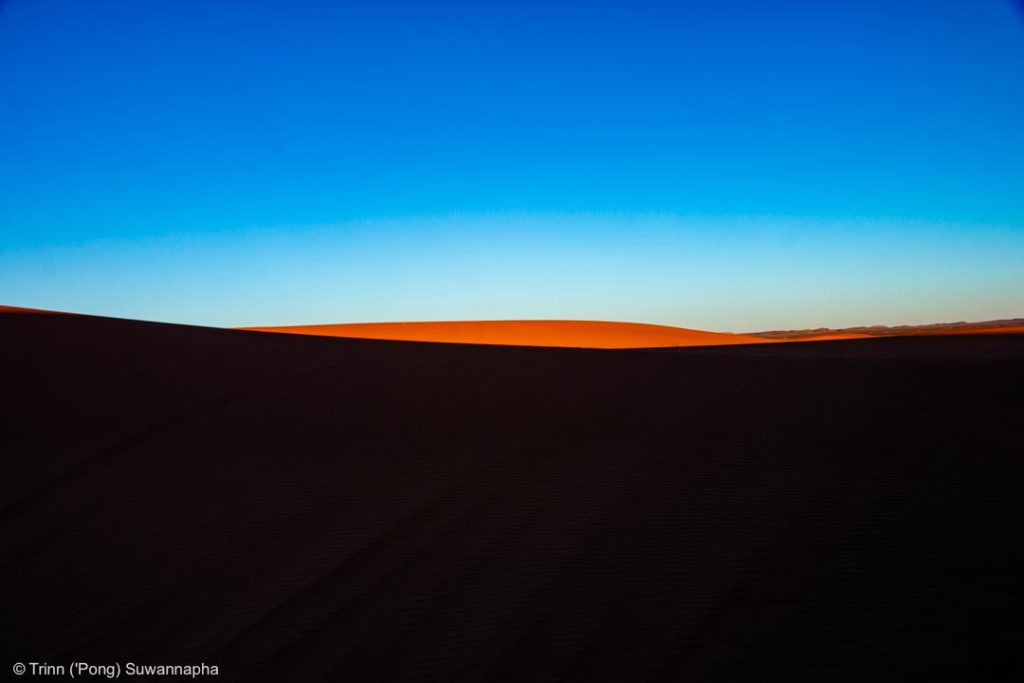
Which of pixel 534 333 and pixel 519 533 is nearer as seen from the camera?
pixel 519 533

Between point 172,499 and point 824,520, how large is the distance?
5.13 metres

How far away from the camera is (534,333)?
51.3 m

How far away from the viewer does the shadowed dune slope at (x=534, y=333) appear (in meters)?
46.1

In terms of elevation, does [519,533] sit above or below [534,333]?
below

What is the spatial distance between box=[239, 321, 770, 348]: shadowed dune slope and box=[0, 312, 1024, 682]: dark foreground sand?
35.9m

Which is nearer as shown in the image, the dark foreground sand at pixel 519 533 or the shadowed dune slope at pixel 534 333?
the dark foreground sand at pixel 519 533

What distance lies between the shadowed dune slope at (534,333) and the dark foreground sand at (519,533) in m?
35.9

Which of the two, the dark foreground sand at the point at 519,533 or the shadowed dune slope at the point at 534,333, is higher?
the shadowed dune slope at the point at 534,333

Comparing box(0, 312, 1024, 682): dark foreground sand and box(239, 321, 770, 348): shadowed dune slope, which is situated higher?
box(239, 321, 770, 348): shadowed dune slope

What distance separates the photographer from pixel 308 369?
11.6m

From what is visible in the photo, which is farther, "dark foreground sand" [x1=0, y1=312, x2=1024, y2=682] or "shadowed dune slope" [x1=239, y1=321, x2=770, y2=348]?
"shadowed dune slope" [x1=239, y1=321, x2=770, y2=348]

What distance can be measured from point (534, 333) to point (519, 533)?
46619 millimetres

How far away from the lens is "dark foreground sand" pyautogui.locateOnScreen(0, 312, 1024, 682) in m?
3.34

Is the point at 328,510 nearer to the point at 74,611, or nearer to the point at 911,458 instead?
the point at 74,611
